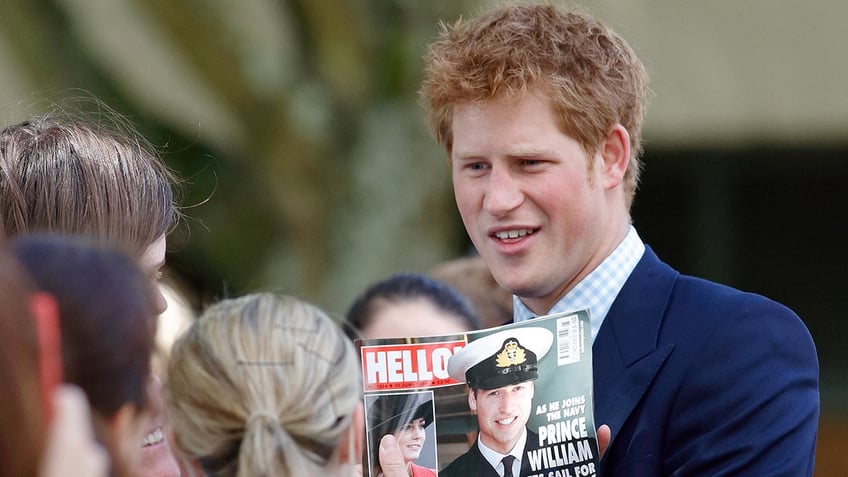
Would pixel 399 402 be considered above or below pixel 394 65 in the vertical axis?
below

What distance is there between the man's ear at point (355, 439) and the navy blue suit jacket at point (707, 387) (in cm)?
53

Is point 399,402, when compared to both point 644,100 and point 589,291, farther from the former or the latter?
point 644,100

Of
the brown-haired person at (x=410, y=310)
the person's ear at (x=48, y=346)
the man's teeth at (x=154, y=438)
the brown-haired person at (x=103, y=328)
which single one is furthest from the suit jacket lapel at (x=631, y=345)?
the brown-haired person at (x=410, y=310)

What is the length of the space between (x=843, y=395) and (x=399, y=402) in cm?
654

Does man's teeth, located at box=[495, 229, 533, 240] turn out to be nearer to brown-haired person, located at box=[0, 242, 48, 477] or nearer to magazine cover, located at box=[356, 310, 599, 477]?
magazine cover, located at box=[356, 310, 599, 477]

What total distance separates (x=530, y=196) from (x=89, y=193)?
861mm

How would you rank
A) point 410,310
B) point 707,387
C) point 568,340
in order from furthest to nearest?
point 410,310 → point 707,387 → point 568,340

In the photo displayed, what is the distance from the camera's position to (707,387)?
2191 millimetres

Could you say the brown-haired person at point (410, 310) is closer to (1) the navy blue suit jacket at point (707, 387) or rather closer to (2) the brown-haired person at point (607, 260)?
(2) the brown-haired person at point (607, 260)

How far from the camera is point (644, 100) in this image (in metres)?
2.59

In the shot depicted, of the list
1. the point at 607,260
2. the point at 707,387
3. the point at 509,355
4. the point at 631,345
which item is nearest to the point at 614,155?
the point at 607,260

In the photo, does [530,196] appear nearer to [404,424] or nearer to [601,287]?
[601,287]

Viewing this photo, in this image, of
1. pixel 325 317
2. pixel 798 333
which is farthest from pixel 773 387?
pixel 325 317

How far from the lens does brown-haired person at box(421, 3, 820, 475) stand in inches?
85.5
